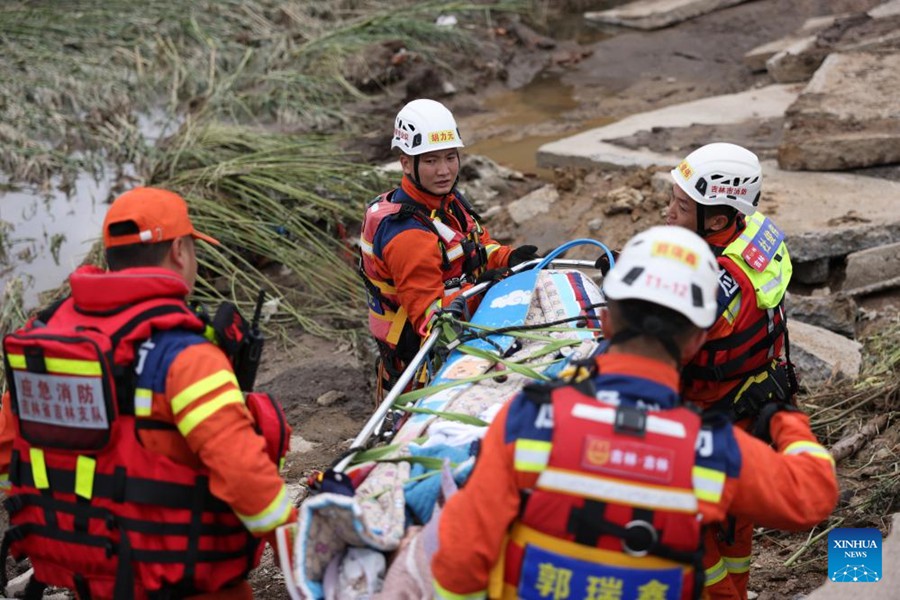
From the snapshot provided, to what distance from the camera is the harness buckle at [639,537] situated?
6.91 ft

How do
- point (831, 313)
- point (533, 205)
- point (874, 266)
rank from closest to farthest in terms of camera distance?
point (831, 313)
point (874, 266)
point (533, 205)

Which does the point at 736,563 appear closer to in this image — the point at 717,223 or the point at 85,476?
the point at 717,223

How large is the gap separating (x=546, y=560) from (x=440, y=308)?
1733 millimetres

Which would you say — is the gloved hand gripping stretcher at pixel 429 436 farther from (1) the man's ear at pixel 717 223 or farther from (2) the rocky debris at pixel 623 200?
(2) the rocky debris at pixel 623 200

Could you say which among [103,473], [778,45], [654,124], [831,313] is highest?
[778,45]

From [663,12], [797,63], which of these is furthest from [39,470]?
[663,12]

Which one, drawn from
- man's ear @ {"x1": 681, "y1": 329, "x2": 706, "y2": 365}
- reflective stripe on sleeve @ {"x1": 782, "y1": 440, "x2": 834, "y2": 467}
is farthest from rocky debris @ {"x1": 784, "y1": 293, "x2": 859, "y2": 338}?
man's ear @ {"x1": 681, "y1": 329, "x2": 706, "y2": 365}

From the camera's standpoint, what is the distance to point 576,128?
10.8 metres

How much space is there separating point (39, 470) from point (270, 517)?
63 centimetres

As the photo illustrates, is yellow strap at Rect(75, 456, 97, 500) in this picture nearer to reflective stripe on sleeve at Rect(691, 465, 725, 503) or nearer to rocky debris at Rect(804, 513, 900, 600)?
reflective stripe on sleeve at Rect(691, 465, 725, 503)

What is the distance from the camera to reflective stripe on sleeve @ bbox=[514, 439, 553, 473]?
2098 millimetres

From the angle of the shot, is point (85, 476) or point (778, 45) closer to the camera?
point (85, 476)

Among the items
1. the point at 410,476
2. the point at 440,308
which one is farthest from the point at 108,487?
the point at 440,308

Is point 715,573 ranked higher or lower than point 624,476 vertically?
lower
